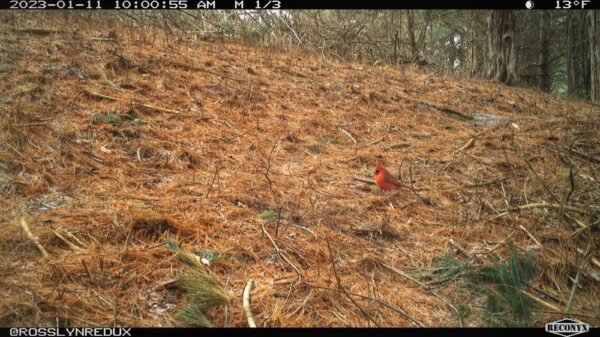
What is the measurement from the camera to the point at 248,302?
150 cm

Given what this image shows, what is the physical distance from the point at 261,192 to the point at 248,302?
41.8 inches

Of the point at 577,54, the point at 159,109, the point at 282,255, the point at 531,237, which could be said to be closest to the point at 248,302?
the point at 282,255

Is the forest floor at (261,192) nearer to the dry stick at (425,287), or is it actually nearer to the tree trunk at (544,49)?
the dry stick at (425,287)

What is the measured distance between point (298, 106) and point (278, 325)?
3120 millimetres

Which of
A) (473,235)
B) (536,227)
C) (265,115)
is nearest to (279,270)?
(473,235)

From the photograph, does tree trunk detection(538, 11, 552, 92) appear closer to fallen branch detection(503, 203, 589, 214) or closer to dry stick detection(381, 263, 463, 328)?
fallen branch detection(503, 203, 589, 214)

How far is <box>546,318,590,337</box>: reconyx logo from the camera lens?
142 cm

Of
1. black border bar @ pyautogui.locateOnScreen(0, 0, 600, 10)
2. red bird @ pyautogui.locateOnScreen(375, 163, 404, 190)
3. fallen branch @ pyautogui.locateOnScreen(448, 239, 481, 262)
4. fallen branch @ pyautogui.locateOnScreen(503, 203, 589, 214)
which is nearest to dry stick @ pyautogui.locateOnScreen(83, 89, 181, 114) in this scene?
black border bar @ pyautogui.locateOnScreen(0, 0, 600, 10)

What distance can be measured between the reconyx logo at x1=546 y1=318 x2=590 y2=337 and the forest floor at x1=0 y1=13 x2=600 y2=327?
0.05m

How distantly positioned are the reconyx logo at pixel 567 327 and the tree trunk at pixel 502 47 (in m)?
6.49

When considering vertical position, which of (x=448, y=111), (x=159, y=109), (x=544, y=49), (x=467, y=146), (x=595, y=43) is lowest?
(x=467, y=146)

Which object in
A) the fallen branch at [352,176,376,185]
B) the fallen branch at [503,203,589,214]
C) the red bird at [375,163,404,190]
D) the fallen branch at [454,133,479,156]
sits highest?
the fallen branch at [454,133,479,156]

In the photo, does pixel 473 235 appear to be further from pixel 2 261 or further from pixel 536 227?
pixel 2 261

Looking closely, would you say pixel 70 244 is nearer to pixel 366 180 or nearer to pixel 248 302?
pixel 248 302
